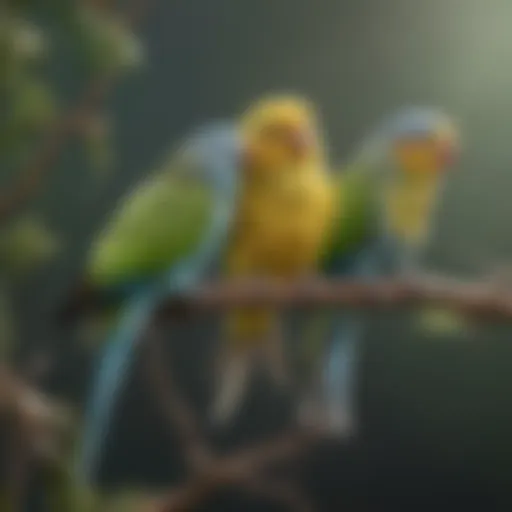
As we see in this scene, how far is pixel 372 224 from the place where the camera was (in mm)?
1249

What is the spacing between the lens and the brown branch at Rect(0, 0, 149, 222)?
47.9 inches

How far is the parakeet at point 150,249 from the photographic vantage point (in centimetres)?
119

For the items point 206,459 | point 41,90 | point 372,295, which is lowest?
point 206,459

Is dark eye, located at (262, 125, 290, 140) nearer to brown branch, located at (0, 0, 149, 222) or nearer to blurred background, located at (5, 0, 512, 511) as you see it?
blurred background, located at (5, 0, 512, 511)

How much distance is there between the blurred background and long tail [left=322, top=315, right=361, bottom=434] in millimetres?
16

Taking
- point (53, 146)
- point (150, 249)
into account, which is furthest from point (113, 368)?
point (53, 146)

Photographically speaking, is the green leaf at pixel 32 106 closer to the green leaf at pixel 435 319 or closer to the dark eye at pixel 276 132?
the dark eye at pixel 276 132

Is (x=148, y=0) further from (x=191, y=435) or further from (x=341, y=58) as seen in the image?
(x=191, y=435)

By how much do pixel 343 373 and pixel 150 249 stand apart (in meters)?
0.23

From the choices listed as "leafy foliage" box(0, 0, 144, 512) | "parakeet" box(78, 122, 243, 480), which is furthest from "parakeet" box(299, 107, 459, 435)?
"leafy foliage" box(0, 0, 144, 512)

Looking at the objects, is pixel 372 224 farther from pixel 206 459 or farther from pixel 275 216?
pixel 206 459

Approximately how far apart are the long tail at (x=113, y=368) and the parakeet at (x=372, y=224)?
0.17 metres

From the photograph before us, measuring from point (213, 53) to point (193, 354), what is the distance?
1.00 feet

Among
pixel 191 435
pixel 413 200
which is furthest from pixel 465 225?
pixel 191 435
